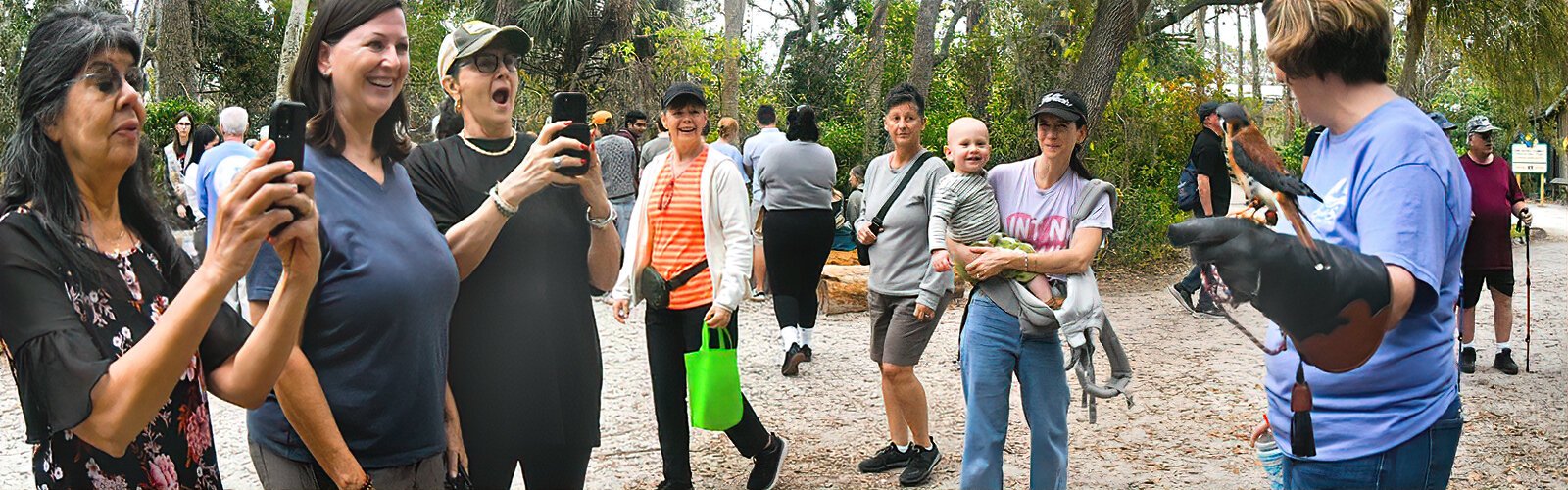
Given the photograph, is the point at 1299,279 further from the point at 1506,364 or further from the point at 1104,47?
the point at 1104,47

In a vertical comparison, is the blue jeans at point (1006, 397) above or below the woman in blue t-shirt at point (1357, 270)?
below

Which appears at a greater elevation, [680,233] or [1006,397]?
[680,233]

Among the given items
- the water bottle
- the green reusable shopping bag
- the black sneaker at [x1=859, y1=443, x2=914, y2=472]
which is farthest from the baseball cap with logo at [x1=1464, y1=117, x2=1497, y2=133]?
the water bottle

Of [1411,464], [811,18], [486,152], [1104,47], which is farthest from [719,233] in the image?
[811,18]

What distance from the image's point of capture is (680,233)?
5082 millimetres

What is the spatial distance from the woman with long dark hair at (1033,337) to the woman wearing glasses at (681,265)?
106 cm

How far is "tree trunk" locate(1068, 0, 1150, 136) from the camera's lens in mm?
11758

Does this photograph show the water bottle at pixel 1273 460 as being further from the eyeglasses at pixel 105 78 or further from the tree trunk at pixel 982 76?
the tree trunk at pixel 982 76

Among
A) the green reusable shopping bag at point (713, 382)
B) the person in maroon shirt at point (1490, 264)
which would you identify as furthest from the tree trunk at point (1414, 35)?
the green reusable shopping bag at point (713, 382)

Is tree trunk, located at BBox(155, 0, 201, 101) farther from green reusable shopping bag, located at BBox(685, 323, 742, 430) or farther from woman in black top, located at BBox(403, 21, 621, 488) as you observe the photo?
woman in black top, located at BBox(403, 21, 621, 488)

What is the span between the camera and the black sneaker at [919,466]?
5484mm

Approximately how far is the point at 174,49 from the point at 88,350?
22479 mm

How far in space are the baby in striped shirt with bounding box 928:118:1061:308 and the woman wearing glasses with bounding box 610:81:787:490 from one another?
852mm

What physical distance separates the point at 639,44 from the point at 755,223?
41.0 feet
